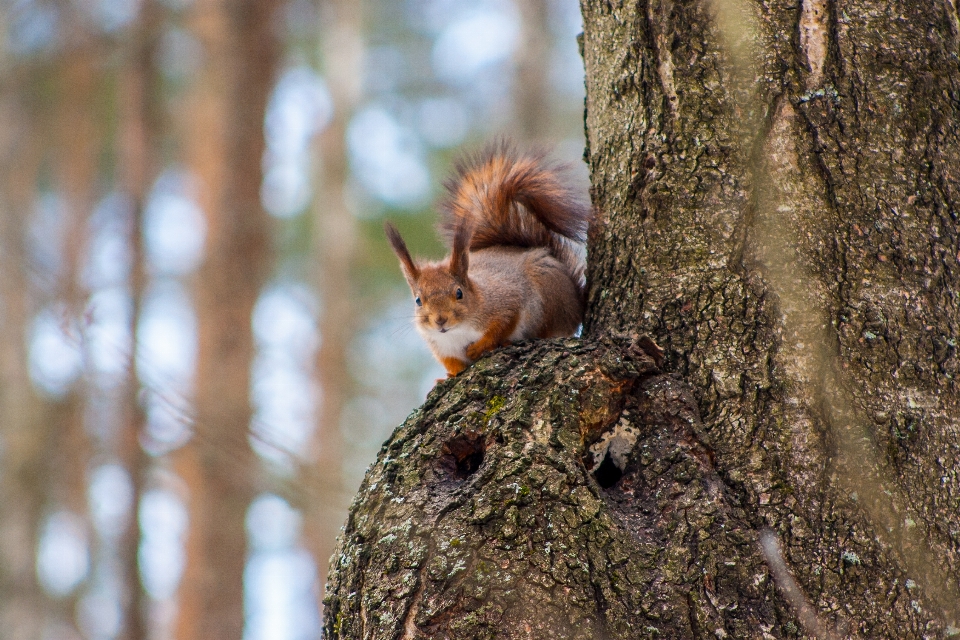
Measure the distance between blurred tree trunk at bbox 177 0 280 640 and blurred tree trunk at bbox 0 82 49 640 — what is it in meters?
2.33

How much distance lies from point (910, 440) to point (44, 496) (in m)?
6.64

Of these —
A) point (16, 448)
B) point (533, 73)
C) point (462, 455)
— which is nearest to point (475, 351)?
point (462, 455)

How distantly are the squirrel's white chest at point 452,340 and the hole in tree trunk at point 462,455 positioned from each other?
822 mm

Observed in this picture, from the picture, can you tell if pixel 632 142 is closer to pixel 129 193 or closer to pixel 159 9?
pixel 129 193

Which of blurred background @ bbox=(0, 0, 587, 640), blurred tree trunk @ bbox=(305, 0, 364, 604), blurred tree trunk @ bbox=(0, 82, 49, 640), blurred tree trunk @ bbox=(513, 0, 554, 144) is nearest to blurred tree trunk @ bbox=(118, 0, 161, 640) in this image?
blurred background @ bbox=(0, 0, 587, 640)

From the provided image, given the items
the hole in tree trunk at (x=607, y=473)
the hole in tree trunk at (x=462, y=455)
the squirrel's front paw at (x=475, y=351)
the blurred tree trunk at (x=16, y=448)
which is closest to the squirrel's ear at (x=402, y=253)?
the squirrel's front paw at (x=475, y=351)

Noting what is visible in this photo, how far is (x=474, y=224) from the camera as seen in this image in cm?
237

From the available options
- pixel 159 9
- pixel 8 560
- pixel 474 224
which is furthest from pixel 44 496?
pixel 474 224

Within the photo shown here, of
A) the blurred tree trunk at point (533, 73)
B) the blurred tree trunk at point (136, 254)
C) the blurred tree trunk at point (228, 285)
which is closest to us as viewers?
the blurred tree trunk at point (136, 254)

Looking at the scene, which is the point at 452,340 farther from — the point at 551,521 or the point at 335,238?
the point at 335,238

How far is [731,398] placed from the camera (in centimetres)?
139

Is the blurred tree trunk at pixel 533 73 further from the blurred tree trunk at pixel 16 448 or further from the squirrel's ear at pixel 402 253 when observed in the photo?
the squirrel's ear at pixel 402 253

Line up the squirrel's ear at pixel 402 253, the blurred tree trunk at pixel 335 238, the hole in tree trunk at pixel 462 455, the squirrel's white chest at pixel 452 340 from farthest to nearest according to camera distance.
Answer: the blurred tree trunk at pixel 335 238, the squirrel's white chest at pixel 452 340, the squirrel's ear at pixel 402 253, the hole in tree trunk at pixel 462 455

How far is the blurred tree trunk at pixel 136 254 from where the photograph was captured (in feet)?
8.48
